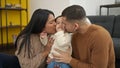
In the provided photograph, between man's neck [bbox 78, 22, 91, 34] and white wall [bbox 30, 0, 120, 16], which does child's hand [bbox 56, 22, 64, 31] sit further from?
white wall [bbox 30, 0, 120, 16]

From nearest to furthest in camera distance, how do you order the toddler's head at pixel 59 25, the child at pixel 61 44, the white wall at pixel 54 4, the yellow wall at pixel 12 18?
the child at pixel 61 44 < the toddler's head at pixel 59 25 < the white wall at pixel 54 4 < the yellow wall at pixel 12 18

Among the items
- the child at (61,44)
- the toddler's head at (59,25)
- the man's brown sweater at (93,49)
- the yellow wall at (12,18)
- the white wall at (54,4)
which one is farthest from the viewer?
the yellow wall at (12,18)

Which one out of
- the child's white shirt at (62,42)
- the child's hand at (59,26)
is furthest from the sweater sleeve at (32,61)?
the child's hand at (59,26)

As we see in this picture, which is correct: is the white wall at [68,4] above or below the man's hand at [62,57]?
above

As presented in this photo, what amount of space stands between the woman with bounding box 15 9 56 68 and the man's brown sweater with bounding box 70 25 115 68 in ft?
0.93

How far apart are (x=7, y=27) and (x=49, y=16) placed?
12.7ft

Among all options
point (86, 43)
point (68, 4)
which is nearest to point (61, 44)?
point (86, 43)

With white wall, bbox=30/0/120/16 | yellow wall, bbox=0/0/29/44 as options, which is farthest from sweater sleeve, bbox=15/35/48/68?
yellow wall, bbox=0/0/29/44

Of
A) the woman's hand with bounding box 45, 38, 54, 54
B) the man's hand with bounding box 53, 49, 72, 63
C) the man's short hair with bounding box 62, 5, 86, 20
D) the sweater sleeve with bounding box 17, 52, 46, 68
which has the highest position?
the man's short hair with bounding box 62, 5, 86, 20

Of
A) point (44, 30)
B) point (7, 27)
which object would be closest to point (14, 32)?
point (7, 27)

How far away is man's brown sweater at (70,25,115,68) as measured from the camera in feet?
4.34

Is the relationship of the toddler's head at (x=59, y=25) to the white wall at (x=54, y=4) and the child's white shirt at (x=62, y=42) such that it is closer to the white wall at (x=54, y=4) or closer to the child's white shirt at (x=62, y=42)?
the child's white shirt at (x=62, y=42)

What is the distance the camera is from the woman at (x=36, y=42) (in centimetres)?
160

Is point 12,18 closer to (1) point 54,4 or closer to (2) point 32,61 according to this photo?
(1) point 54,4
